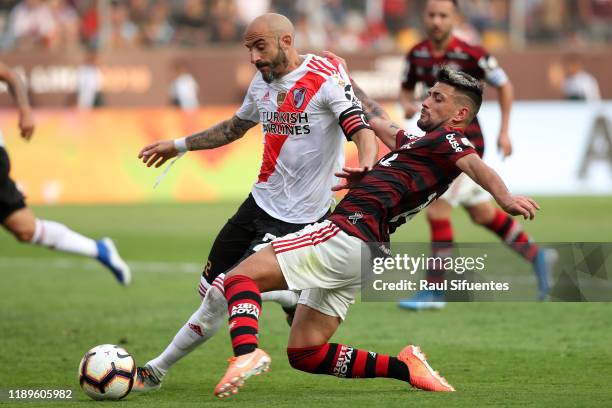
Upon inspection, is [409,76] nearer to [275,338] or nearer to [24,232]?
[275,338]

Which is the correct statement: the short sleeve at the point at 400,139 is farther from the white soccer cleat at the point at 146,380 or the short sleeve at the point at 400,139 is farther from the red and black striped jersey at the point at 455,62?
the red and black striped jersey at the point at 455,62

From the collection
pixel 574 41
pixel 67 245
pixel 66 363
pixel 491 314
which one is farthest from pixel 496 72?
pixel 574 41

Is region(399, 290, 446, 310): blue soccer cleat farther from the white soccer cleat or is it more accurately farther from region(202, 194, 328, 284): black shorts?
the white soccer cleat

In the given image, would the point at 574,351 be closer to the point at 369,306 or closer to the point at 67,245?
the point at 369,306

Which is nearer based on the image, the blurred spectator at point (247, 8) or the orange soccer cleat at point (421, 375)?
the orange soccer cleat at point (421, 375)

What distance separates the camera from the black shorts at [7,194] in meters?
9.55

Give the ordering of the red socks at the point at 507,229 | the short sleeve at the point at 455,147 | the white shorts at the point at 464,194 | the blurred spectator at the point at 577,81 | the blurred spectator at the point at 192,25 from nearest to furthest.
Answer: the short sleeve at the point at 455,147 → the white shorts at the point at 464,194 → the red socks at the point at 507,229 → the blurred spectator at the point at 192,25 → the blurred spectator at the point at 577,81

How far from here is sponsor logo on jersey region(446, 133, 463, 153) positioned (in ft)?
20.9

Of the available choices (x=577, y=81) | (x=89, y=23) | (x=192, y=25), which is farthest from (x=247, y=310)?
(x=577, y=81)

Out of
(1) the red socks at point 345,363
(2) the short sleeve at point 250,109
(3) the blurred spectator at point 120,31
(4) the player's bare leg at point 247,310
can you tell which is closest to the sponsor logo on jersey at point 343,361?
(1) the red socks at point 345,363

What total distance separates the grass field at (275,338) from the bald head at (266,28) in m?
2.15

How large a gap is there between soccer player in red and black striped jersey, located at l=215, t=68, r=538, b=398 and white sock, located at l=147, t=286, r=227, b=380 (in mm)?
526

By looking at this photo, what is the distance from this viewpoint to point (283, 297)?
763 centimetres

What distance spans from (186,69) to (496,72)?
1568 cm
